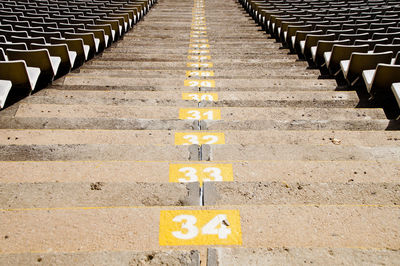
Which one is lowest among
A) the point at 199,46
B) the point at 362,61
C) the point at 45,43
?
the point at 199,46

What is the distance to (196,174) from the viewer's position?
2521 millimetres

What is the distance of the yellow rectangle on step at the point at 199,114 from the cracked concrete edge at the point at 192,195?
1519 millimetres

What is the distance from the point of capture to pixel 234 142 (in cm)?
315

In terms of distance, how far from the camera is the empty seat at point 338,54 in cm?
479

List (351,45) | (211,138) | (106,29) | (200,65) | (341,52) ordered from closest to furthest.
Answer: (211,138) → (341,52) → (351,45) → (200,65) → (106,29)

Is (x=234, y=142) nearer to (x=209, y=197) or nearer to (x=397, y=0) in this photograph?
(x=209, y=197)

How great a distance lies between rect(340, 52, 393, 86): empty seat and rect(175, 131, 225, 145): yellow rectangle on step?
2.38 meters

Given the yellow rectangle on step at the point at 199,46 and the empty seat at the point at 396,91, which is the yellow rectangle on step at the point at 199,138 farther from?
the yellow rectangle on step at the point at 199,46

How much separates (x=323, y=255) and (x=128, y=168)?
157cm

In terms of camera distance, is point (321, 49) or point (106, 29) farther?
point (106, 29)

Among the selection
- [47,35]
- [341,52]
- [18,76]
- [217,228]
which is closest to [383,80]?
[341,52]

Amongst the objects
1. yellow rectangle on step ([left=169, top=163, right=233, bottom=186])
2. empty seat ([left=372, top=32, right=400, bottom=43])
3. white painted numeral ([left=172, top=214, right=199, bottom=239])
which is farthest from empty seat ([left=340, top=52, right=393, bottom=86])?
white painted numeral ([left=172, top=214, right=199, bottom=239])

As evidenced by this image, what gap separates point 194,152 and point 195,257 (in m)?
1.34

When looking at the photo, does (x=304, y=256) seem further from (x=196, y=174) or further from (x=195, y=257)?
(x=196, y=174)
